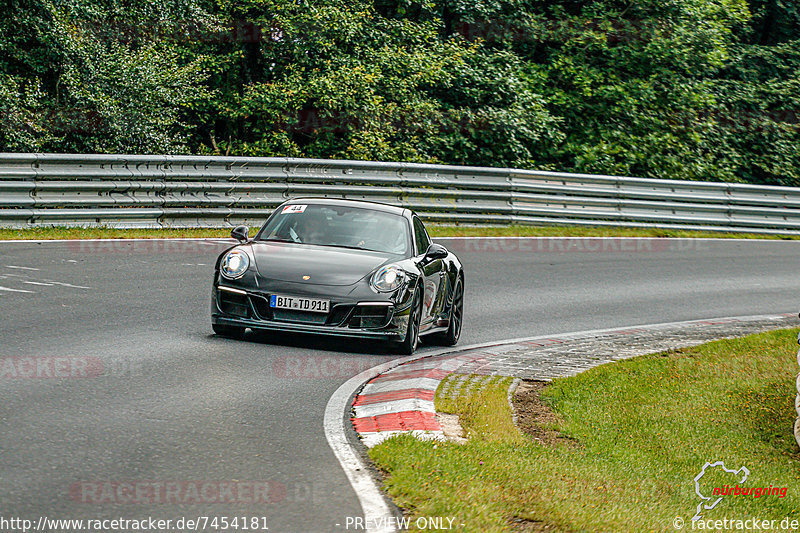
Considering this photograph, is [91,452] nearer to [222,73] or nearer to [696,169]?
A: [222,73]

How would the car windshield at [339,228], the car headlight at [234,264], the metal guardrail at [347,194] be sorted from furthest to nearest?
the metal guardrail at [347,194] → the car windshield at [339,228] → the car headlight at [234,264]

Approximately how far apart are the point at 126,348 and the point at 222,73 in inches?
632

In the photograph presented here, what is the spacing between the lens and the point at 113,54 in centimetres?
2100

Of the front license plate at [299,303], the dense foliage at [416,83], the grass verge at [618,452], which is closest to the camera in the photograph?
the grass verge at [618,452]

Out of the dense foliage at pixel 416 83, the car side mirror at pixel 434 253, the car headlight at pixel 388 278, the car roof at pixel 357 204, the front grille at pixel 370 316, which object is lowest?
the front grille at pixel 370 316

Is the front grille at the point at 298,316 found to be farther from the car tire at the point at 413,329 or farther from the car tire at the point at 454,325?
the car tire at the point at 454,325

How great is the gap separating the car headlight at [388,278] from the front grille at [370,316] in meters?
0.19

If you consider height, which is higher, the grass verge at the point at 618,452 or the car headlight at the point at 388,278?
the car headlight at the point at 388,278

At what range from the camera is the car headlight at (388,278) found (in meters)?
9.66

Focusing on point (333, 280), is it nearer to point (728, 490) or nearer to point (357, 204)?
point (357, 204)

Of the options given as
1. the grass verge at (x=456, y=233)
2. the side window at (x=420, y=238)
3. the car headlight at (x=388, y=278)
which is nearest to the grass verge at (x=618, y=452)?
the car headlight at (x=388, y=278)

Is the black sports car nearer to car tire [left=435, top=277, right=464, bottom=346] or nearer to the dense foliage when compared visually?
car tire [left=435, top=277, right=464, bottom=346]

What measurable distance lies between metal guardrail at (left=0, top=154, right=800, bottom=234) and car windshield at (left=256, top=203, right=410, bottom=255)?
7806 millimetres

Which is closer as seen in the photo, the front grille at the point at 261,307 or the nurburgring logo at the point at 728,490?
the nurburgring logo at the point at 728,490
